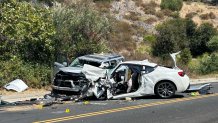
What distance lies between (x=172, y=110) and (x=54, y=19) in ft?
40.6

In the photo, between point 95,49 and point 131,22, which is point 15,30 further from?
point 131,22

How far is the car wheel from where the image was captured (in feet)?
58.7

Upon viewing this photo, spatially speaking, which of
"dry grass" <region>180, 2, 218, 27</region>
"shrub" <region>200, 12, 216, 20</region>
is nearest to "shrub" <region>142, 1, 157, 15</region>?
"dry grass" <region>180, 2, 218, 27</region>

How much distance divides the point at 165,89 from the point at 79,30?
9867 mm

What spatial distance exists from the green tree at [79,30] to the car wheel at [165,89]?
27.5 feet

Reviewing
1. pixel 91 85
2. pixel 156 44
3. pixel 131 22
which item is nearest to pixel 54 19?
pixel 91 85

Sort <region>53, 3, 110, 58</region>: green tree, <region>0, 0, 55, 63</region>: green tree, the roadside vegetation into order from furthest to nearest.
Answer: <region>53, 3, 110, 58</region>: green tree < <region>0, 0, 55, 63</region>: green tree < the roadside vegetation

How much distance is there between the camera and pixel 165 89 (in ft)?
59.0

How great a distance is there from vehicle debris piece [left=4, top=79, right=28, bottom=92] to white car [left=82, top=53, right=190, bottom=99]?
13.1 ft

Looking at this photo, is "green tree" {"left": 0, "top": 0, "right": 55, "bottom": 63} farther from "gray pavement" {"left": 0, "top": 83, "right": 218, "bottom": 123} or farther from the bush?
the bush

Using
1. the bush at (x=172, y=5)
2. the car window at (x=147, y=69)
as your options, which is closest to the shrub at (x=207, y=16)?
the bush at (x=172, y=5)

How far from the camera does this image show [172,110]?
15172 millimetres

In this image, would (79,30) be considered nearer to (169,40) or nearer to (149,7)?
(169,40)

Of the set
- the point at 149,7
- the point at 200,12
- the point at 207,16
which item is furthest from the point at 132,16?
the point at 200,12
